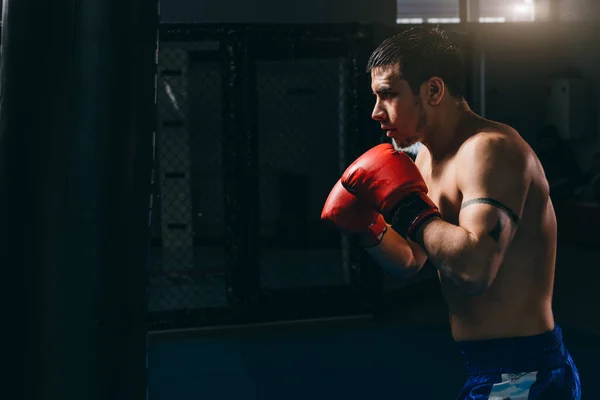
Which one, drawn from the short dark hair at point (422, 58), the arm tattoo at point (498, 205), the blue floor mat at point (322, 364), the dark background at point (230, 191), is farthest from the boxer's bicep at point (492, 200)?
the blue floor mat at point (322, 364)

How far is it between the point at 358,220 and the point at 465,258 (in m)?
0.56

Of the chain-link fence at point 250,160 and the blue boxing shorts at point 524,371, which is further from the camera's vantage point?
the chain-link fence at point 250,160

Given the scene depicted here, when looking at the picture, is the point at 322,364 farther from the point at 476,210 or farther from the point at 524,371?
the point at 476,210

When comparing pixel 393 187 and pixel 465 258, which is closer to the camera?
pixel 465 258


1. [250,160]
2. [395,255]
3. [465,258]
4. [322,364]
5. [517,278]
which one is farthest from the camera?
[250,160]

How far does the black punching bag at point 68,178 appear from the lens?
52.5 inches

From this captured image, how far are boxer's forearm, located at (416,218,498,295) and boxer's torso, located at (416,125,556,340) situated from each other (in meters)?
0.16

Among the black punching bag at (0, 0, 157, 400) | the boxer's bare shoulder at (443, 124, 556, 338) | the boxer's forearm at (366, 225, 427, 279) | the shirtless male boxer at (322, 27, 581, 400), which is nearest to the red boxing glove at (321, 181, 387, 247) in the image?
the boxer's forearm at (366, 225, 427, 279)

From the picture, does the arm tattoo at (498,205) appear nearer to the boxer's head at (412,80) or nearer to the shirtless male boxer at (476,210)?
the shirtless male boxer at (476,210)

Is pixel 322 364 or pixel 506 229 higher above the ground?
pixel 506 229

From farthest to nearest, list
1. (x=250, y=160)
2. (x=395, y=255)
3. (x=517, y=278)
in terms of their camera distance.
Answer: (x=250, y=160)
(x=395, y=255)
(x=517, y=278)

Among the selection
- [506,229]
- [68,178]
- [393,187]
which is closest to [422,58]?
[393,187]

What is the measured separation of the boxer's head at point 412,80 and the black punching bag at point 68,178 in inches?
27.4

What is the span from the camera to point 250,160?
520 cm
